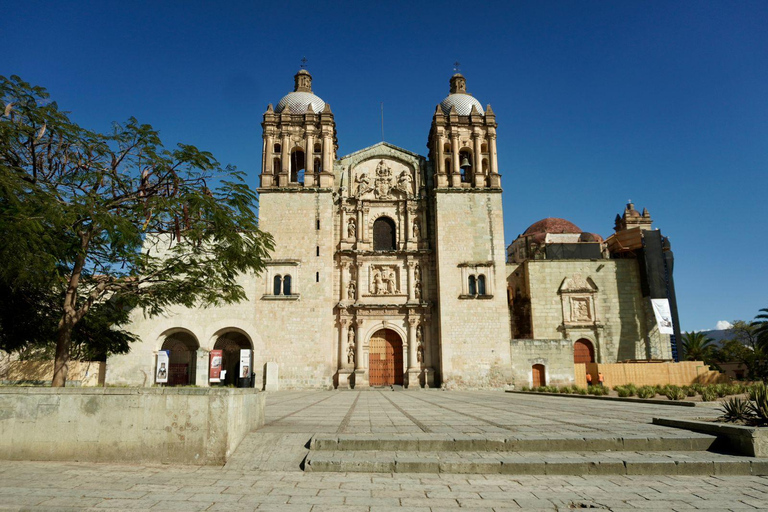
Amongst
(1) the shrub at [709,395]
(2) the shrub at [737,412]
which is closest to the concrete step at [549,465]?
(2) the shrub at [737,412]

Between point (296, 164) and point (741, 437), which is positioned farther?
point (296, 164)

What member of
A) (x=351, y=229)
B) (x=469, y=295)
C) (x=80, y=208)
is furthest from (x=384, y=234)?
(x=80, y=208)

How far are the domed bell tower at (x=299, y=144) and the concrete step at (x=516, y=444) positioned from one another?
21423mm

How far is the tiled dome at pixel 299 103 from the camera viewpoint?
29.4m

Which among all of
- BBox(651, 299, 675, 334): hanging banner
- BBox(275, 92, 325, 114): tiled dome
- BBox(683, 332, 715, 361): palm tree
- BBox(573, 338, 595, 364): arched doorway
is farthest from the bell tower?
BBox(683, 332, 715, 361): palm tree

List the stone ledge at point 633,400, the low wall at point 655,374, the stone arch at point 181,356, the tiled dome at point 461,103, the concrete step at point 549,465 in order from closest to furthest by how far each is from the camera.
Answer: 1. the concrete step at point 549,465
2. the stone ledge at point 633,400
3. the low wall at point 655,374
4. the stone arch at point 181,356
5. the tiled dome at point 461,103

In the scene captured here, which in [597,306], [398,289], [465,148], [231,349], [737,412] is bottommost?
[737,412]

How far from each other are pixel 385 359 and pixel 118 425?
21.0 meters

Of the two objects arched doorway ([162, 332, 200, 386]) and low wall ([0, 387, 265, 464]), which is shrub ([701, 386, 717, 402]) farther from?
arched doorway ([162, 332, 200, 386])

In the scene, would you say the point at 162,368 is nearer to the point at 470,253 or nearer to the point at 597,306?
the point at 470,253

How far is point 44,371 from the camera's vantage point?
75.7 ft

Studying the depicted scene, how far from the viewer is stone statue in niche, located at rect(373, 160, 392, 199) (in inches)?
1118

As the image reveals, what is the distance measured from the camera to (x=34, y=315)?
11.4 m

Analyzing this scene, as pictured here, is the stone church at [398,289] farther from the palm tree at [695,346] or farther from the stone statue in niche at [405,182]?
the palm tree at [695,346]
